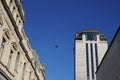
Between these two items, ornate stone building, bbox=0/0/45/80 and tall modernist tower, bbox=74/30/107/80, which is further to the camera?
tall modernist tower, bbox=74/30/107/80

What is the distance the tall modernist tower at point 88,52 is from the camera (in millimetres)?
140125

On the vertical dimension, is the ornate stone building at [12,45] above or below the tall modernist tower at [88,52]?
below

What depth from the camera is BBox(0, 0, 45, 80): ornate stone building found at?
2036 centimetres

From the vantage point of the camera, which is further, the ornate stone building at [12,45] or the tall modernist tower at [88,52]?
the tall modernist tower at [88,52]

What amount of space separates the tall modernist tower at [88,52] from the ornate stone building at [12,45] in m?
111

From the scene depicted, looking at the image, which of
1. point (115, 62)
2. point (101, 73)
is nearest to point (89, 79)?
point (101, 73)

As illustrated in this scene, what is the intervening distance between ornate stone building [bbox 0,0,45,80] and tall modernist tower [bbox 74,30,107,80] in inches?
4352

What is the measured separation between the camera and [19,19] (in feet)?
87.2

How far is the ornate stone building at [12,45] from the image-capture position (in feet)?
66.8

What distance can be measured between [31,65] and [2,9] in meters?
13.8

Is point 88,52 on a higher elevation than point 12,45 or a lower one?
higher

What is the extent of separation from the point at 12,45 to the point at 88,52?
428ft

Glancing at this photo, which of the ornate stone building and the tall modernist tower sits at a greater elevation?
the tall modernist tower

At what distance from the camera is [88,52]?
15100 cm
